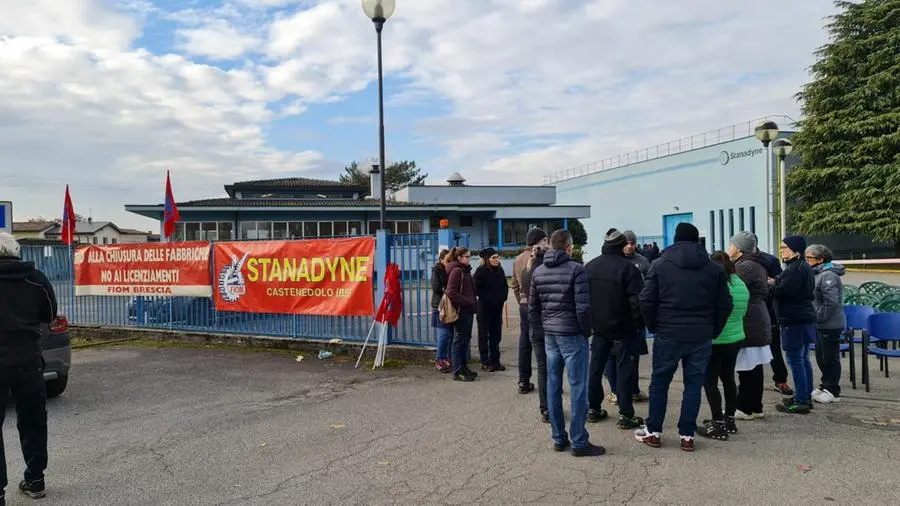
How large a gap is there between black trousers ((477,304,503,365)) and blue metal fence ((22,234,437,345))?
100 centimetres

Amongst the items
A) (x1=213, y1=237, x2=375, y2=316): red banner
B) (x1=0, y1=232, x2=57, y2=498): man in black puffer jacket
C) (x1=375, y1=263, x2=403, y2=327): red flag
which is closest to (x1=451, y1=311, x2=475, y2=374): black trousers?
(x1=375, y1=263, x2=403, y2=327): red flag

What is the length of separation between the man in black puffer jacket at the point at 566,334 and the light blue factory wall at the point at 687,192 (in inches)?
1081

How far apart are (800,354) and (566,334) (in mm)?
2862

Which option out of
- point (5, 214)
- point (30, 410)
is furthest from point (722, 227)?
point (30, 410)

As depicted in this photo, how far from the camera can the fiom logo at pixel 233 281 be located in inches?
450

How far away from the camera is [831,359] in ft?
22.8

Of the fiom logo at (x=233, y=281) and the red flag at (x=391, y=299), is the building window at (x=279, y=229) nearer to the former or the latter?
the fiom logo at (x=233, y=281)

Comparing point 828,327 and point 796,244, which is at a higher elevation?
point 796,244

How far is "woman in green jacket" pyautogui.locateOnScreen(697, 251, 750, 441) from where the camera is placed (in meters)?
5.76

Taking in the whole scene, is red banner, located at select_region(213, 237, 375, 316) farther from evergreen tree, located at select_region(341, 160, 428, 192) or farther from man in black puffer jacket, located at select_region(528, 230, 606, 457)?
evergreen tree, located at select_region(341, 160, 428, 192)

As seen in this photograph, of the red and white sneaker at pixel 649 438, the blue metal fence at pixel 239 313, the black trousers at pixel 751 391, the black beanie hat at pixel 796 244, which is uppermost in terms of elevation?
the black beanie hat at pixel 796 244

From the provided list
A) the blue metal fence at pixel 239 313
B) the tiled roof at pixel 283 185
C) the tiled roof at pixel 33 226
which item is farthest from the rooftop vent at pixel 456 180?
the tiled roof at pixel 33 226

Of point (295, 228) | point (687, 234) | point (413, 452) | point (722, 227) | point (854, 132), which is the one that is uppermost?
point (854, 132)

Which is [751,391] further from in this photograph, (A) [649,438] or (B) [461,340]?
(B) [461,340]
